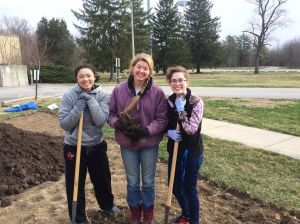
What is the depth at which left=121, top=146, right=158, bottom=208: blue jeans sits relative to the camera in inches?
144

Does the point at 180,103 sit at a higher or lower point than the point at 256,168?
higher

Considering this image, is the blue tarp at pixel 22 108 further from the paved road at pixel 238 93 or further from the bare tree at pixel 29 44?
the bare tree at pixel 29 44

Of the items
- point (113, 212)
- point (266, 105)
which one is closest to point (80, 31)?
point (266, 105)

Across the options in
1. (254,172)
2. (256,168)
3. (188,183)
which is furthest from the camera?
(256,168)

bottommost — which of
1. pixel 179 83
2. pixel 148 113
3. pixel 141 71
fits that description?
pixel 148 113

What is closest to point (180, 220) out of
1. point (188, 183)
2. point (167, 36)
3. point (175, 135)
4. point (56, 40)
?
point (188, 183)

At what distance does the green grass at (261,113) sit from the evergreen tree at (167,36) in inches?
1423

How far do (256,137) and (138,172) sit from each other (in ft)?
15.1

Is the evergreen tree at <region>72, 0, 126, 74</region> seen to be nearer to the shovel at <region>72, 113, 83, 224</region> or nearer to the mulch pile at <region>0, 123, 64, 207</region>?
the mulch pile at <region>0, 123, 64, 207</region>

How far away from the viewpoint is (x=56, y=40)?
1978 inches

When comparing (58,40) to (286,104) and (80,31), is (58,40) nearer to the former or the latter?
(80,31)

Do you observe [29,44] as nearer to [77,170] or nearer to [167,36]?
[167,36]

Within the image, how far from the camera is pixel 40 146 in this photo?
638cm

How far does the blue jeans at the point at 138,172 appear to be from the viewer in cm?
367
